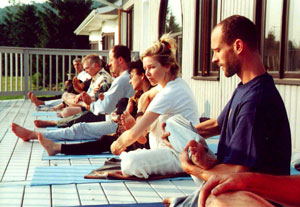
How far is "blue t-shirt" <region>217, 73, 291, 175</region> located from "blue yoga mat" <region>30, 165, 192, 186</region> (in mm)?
1655

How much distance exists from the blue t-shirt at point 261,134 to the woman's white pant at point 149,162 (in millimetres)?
1523

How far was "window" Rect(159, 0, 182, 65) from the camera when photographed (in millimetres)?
8273

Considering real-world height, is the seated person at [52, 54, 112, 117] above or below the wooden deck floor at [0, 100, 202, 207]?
above

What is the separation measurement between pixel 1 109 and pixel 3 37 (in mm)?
23784

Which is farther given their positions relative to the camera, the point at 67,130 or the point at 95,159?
the point at 67,130

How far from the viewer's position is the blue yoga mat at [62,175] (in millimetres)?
3373

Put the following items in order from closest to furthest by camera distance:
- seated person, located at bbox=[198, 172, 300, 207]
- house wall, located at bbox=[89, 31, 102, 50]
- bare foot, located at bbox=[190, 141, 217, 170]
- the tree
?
seated person, located at bbox=[198, 172, 300, 207], bare foot, located at bbox=[190, 141, 217, 170], house wall, located at bbox=[89, 31, 102, 50], the tree

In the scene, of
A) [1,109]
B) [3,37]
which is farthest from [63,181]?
[3,37]

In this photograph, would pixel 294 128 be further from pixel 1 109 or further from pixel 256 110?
pixel 1 109

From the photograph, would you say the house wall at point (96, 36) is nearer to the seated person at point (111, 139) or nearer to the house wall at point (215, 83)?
the house wall at point (215, 83)

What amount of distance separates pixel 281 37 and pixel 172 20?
4.51m

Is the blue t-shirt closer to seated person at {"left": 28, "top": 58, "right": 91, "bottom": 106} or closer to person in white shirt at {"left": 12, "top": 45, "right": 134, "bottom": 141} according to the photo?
person in white shirt at {"left": 12, "top": 45, "right": 134, "bottom": 141}

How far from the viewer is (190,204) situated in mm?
2430

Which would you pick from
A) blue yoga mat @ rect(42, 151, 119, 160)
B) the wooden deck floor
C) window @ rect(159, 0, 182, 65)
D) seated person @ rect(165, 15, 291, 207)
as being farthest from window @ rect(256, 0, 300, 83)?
window @ rect(159, 0, 182, 65)
